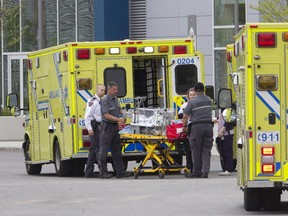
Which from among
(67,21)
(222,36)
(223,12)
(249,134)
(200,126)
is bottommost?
(200,126)

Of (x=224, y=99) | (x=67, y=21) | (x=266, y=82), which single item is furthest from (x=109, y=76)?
(x=67, y=21)

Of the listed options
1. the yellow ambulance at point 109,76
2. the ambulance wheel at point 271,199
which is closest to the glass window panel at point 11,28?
the yellow ambulance at point 109,76

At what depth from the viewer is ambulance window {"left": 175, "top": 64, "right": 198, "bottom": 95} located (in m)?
23.6

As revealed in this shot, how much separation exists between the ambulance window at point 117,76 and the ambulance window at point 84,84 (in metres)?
0.30

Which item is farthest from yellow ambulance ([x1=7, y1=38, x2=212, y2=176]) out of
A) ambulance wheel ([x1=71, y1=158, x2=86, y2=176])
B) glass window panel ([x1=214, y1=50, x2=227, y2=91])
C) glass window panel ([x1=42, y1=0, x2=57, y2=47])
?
glass window panel ([x1=42, y1=0, x2=57, y2=47])

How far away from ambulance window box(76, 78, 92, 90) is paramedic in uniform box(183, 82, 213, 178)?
2231 millimetres

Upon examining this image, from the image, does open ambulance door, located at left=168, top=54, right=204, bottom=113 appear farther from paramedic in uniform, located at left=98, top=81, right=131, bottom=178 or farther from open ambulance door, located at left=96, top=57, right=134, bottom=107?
paramedic in uniform, located at left=98, top=81, right=131, bottom=178

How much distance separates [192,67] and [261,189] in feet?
27.2

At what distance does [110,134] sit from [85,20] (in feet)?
84.8

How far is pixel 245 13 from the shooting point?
148 feet

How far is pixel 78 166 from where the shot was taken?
2477 cm

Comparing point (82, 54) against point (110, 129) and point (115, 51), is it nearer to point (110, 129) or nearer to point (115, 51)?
point (115, 51)

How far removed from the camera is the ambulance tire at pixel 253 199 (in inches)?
608

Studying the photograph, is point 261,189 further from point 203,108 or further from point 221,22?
point 221,22
